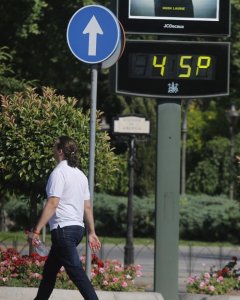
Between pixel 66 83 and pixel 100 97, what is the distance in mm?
9799

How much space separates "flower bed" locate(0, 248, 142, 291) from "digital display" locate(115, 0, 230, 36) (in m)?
2.90

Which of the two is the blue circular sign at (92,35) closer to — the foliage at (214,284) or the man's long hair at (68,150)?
the man's long hair at (68,150)

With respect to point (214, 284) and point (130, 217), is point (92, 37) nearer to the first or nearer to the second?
point (214, 284)

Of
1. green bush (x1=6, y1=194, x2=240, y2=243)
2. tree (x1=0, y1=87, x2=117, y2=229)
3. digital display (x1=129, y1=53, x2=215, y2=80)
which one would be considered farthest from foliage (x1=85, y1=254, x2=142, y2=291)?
green bush (x1=6, y1=194, x2=240, y2=243)

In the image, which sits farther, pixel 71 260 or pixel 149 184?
pixel 149 184

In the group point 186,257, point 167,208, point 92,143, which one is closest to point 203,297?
point 167,208

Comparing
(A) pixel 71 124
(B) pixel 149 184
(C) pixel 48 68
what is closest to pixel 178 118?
(A) pixel 71 124

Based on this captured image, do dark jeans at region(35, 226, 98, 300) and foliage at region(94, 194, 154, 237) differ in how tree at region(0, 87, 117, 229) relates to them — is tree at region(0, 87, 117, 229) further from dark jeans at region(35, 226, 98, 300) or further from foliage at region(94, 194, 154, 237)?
foliage at region(94, 194, 154, 237)

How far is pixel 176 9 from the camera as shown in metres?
12.0

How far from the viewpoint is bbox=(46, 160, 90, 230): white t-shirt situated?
9.94 metres

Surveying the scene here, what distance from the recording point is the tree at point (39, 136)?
45.3 feet

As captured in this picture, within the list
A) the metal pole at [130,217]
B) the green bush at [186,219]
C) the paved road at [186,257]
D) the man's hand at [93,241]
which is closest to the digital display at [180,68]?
the man's hand at [93,241]

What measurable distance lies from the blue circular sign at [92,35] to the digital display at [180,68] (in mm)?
1334

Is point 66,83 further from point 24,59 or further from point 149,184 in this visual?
point 149,184
